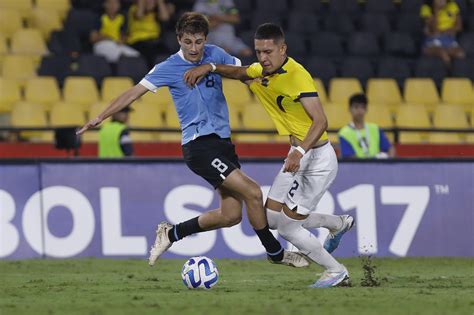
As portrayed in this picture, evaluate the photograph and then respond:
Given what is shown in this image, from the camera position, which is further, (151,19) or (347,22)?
(347,22)

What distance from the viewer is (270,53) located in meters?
10.3

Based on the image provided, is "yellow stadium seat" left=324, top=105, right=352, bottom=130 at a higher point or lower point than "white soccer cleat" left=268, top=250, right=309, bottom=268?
higher

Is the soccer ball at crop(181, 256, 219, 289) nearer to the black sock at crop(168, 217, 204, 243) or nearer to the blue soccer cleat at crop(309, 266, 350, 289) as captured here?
the black sock at crop(168, 217, 204, 243)

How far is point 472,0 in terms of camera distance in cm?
2228

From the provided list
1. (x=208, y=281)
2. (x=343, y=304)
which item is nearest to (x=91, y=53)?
(x=208, y=281)

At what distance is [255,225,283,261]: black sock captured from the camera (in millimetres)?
10539

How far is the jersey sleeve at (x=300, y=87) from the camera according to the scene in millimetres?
10203

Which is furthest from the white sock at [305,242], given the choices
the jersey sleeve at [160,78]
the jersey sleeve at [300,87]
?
the jersey sleeve at [160,78]

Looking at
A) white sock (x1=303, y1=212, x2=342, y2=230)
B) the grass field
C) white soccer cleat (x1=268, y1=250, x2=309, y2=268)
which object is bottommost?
the grass field

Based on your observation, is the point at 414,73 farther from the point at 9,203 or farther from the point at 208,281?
the point at 208,281

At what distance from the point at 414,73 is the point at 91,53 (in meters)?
5.38

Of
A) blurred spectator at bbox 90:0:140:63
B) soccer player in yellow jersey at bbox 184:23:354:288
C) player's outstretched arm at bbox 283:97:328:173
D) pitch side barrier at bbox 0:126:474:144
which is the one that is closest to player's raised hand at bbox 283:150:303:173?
player's outstretched arm at bbox 283:97:328:173

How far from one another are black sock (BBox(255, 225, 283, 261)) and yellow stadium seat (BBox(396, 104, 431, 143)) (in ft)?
29.3

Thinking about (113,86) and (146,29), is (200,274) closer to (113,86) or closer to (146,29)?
(113,86)
